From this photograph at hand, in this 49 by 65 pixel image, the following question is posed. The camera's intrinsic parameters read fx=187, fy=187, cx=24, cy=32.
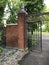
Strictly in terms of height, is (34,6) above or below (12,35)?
above

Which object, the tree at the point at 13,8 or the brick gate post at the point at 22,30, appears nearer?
the brick gate post at the point at 22,30

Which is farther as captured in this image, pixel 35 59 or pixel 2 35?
pixel 2 35

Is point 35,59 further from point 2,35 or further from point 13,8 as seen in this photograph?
point 13,8

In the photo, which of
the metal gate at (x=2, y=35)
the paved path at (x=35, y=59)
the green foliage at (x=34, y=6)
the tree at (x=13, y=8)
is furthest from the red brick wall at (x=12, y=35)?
the green foliage at (x=34, y=6)

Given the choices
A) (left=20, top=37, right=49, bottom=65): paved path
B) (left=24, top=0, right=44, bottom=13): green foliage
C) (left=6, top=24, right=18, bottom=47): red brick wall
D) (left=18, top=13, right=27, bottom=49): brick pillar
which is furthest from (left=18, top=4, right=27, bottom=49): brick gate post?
(left=24, top=0, right=44, bottom=13): green foliage

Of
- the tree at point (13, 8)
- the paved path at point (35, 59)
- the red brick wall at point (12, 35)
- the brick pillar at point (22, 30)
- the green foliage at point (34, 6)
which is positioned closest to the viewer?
the paved path at point (35, 59)

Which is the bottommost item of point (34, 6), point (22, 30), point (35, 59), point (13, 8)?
point (35, 59)

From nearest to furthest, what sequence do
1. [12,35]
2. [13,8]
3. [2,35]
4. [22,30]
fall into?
1. [22,30]
2. [12,35]
3. [2,35]
4. [13,8]

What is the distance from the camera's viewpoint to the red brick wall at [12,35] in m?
13.2

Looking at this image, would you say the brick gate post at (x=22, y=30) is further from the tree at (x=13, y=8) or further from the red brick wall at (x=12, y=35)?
the tree at (x=13, y=8)

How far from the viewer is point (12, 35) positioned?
13297 mm

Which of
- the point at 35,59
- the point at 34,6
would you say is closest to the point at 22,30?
the point at 35,59

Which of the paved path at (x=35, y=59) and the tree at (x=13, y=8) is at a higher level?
the tree at (x=13, y=8)

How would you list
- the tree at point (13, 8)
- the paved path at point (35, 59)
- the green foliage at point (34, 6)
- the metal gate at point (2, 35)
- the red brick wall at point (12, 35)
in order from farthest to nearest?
the green foliage at point (34, 6)
the tree at point (13, 8)
the metal gate at point (2, 35)
the red brick wall at point (12, 35)
the paved path at point (35, 59)
